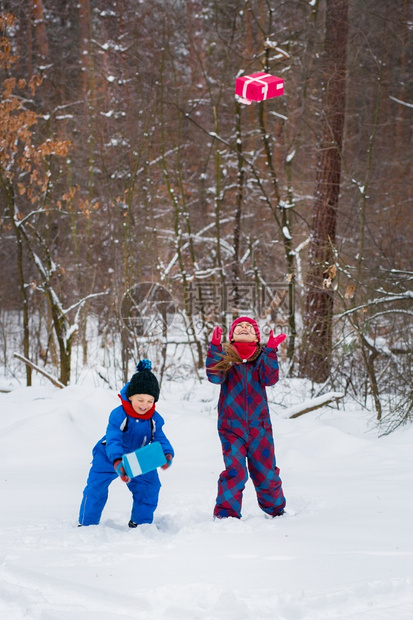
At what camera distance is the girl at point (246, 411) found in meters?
4.20

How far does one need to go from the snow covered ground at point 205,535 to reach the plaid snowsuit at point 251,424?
0.22 m

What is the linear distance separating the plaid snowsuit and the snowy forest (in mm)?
3077

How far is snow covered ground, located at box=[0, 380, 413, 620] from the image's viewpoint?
2486 millimetres

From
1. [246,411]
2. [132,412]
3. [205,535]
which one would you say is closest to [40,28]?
[132,412]

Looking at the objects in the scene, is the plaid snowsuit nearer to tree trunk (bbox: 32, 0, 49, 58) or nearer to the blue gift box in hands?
the blue gift box in hands

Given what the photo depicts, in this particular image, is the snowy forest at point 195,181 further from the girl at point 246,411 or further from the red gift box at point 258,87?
the girl at point 246,411

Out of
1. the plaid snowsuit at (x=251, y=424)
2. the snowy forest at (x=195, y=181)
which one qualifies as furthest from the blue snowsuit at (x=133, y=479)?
the snowy forest at (x=195, y=181)

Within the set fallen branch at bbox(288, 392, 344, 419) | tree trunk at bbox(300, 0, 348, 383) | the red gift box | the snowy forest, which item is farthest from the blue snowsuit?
tree trunk at bbox(300, 0, 348, 383)

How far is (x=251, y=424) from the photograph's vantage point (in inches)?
167

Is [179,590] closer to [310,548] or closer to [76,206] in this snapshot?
[310,548]

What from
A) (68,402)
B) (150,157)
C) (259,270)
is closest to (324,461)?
(68,402)

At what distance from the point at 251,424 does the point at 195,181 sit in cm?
1251

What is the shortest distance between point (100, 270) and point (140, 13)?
224 inches

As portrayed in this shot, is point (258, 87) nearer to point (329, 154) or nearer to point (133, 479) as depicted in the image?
point (329, 154)
